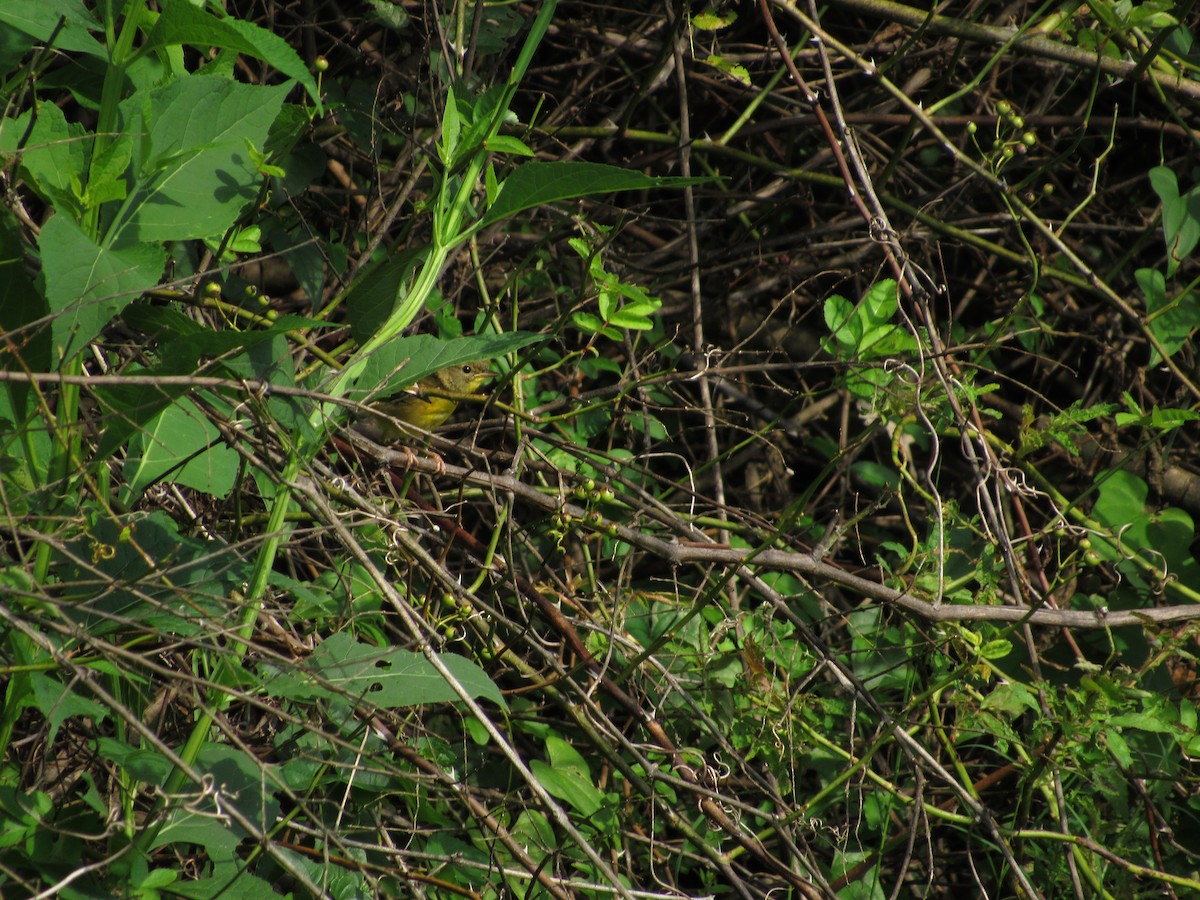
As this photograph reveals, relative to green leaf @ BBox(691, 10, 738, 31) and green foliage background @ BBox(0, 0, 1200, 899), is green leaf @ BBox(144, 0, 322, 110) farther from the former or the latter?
green leaf @ BBox(691, 10, 738, 31)

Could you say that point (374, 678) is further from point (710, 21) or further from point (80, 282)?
point (710, 21)

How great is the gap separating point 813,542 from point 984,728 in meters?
0.78

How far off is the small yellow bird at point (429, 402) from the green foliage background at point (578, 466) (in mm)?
204

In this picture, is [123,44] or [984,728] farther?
[984,728]

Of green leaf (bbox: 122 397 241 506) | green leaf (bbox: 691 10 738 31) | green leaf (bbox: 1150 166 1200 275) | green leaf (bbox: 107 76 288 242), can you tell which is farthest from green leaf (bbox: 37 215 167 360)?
green leaf (bbox: 1150 166 1200 275)

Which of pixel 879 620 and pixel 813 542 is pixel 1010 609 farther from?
pixel 813 542

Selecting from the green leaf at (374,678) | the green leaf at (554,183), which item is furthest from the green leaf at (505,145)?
the green leaf at (374,678)

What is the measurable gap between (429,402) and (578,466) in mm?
465

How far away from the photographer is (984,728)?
2.45 metres

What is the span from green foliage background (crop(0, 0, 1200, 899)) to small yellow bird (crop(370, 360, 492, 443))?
8.0 inches

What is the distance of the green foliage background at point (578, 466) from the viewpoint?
149cm

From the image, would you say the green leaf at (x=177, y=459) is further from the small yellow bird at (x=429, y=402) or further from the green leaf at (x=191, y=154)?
the small yellow bird at (x=429, y=402)

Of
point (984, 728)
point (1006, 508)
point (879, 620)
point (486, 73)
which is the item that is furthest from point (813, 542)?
point (486, 73)

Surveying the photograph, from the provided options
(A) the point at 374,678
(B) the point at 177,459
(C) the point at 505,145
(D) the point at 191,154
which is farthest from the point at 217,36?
(A) the point at 374,678
